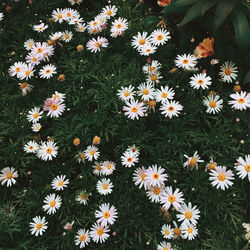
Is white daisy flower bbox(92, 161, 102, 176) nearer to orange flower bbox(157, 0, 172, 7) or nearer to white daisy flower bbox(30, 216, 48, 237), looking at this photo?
white daisy flower bbox(30, 216, 48, 237)

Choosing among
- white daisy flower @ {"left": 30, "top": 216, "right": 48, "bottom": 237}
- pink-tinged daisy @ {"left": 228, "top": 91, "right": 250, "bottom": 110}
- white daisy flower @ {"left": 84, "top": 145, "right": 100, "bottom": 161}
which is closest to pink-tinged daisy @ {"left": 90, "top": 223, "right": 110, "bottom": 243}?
white daisy flower @ {"left": 30, "top": 216, "right": 48, "bottom": 237}

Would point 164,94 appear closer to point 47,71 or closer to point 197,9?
point 197,9

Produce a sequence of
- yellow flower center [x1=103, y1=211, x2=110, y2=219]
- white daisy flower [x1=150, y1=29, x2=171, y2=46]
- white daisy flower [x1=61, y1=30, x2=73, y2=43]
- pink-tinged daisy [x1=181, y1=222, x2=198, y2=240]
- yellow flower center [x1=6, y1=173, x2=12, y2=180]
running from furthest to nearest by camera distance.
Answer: white daisy flower [x1=61, y1=30, x2=73, y2=43], white daisy flower [x1=150, y1=29, x2=171, y2=46], yellow flower center [x1=6, y1=173, x2=12, y2=180], yellow flower center [x1=103, y1=211, x2=110, y2=219], pink-tinged daisy [x1=181, y1=222, x2=198, y2=240]

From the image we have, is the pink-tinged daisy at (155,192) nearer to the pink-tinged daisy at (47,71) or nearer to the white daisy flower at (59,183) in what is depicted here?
the white daisy flower at (59,183)

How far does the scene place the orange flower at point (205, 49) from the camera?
1990mm

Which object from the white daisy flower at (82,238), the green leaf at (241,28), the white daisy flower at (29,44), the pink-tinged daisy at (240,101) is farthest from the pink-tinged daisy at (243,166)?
the white daisy flower at (29,44)

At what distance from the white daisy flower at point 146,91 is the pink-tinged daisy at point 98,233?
779mm

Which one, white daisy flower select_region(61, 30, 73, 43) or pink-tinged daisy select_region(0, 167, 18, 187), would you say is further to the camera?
white daisy flower select_region(61, 30, 73, 43)

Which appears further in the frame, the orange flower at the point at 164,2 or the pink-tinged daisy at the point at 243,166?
the orange flower at the point at 164,2

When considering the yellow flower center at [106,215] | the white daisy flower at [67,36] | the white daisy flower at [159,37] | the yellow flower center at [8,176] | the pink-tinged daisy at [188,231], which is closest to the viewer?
the pink-tinged daisy at [188,231]

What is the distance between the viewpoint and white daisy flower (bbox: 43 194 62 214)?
1.75 m

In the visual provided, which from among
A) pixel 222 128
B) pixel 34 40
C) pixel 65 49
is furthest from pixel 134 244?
pixel 34 40

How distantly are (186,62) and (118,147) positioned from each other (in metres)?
0.70

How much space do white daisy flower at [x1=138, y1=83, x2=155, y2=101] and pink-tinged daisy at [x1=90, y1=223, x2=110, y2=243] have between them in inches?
30.7
